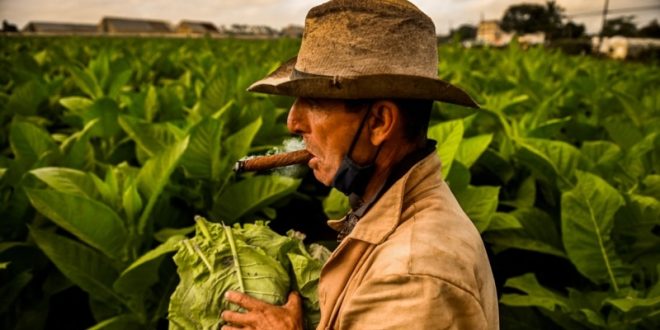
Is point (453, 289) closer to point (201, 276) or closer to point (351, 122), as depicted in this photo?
point (351, 122)

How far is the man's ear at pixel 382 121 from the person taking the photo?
122 cm

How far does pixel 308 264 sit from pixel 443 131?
1.15 meters

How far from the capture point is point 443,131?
7.62 ft

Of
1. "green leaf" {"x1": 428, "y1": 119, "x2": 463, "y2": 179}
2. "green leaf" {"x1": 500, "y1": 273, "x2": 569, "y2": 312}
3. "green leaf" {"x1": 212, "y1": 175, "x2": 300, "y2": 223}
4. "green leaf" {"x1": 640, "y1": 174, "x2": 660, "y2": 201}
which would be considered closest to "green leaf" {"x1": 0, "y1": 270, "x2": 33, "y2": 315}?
→ "green leaf" {"x1": 212, "y1": 175, "x2": 300, "y2": 223}

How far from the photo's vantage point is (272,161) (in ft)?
4.61

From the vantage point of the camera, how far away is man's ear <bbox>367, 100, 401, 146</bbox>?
1.22 meters

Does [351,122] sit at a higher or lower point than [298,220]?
higher

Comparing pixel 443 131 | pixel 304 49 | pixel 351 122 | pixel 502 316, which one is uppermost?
pixel 304 49

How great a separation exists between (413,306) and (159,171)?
146 cm

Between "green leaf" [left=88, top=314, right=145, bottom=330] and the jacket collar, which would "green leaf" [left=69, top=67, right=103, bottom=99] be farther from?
the jacket collar

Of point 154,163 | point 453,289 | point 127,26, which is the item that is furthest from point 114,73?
point 127,26

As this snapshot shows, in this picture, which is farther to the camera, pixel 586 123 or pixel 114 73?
pixel 114 73

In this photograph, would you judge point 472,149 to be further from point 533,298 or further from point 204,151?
point 204,151

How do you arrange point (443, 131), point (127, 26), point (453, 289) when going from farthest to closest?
1. point (127, 26)
2. point (443, 131)
3. point (453, 289)
